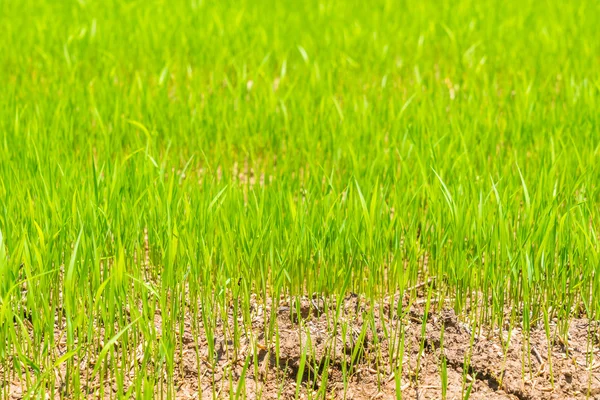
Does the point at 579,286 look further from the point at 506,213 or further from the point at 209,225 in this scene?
the point at 209,225

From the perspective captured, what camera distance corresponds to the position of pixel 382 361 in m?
1.94

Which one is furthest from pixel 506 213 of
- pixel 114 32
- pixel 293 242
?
pixel 114 32

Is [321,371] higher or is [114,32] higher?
[114,32]

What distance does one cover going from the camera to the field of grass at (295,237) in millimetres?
1896

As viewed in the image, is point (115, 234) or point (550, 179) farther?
point (550, 179)

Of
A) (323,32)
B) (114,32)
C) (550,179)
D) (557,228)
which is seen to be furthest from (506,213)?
(114,32)

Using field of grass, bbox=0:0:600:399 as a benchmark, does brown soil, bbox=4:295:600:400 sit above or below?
below

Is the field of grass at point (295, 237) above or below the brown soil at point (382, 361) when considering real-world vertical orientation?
above

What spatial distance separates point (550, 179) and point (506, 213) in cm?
30

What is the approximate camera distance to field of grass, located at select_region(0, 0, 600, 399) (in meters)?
1.90

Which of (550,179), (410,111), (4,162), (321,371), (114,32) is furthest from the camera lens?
(114,32)

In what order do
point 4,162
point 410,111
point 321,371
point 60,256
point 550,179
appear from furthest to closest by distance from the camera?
1. point 410,111
2. point 4,162
3. point 550,179
4. point 60,256
5. point 321,371

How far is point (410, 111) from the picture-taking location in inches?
131

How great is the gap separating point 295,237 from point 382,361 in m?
0.40
